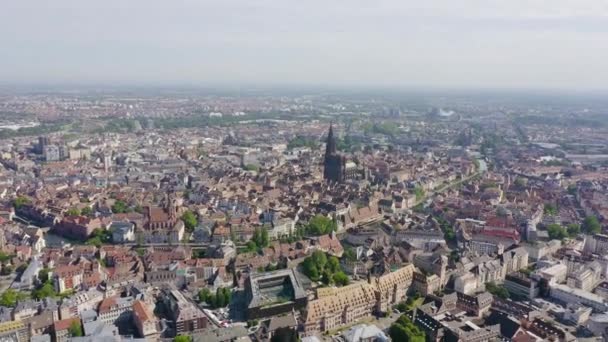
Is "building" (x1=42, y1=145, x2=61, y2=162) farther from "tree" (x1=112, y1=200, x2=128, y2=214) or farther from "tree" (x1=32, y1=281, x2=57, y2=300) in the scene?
"tree" (x1=32, y1=281, x2=57, y2=300)

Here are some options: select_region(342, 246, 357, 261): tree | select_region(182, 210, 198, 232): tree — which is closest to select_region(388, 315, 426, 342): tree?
select_region(342, 246, 357, 261): tree

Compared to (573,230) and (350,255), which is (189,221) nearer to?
(350,255)

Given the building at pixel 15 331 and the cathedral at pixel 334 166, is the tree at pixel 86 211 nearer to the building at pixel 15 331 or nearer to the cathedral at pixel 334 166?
the building at pixel 15 331

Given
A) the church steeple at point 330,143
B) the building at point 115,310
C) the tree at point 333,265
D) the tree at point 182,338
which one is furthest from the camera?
the church steeple at point 330,143

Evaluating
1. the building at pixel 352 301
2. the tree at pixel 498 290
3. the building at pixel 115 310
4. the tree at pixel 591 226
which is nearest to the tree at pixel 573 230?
the tree at pixel 591 226

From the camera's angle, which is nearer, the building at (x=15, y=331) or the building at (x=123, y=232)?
the building at (x=15, y=331)

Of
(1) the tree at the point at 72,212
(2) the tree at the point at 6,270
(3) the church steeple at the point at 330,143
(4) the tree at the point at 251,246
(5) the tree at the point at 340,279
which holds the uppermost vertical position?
(3) the church steeple at the point at 330,143

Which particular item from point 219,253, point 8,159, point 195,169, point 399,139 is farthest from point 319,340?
point 399,139
